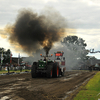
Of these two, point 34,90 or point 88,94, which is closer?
point 88,94

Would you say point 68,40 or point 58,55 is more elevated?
point 68,40

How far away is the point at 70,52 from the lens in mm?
71125

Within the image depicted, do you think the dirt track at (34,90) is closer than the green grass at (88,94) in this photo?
Yes

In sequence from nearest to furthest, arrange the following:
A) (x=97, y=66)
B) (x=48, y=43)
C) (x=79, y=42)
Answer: (x=48, y=43)
(x=97, y=66)
(x=79, y=42)

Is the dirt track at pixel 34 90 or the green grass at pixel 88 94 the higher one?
the dirt track at pixel 34 90

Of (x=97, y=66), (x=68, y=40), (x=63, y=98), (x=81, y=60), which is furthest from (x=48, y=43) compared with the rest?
(x=68, y=40)

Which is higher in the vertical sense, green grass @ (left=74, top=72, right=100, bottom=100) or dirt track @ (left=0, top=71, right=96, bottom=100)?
dirt track @ (left=0, top=71, right=96, bottom=100)

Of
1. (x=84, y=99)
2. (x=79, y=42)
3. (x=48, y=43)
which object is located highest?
(x=79, y=42)

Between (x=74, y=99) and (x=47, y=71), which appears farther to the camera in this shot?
(x=47, y=71)

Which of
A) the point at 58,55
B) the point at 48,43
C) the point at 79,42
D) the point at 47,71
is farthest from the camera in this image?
the point at 79,42

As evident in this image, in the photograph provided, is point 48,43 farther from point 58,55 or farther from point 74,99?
point 74,99

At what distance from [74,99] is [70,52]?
62036 millimetres

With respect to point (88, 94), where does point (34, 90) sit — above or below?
above

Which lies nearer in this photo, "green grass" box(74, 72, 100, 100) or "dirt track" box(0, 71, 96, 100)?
"dirt track" box(0, 71, 96, 100)
